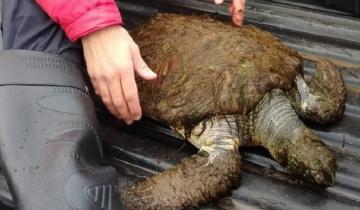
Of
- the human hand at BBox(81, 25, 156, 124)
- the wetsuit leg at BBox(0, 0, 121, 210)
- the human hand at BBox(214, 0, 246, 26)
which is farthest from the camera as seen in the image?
the human hand at BBox(214, 0, 246, 26)

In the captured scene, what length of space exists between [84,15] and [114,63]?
0.18 m

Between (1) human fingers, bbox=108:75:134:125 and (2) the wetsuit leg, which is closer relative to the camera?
(2) the wetsuit leg

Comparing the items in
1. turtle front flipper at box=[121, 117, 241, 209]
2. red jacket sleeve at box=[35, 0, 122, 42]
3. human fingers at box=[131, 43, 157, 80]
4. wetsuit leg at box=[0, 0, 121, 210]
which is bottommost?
turtle front flipper at box=[121, 117, 241, 209]

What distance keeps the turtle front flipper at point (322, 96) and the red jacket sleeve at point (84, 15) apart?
747mm

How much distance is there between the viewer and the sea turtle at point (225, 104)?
187cm

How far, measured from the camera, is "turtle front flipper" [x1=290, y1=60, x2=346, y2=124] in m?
2.14

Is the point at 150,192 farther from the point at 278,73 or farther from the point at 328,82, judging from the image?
the point at 328,82

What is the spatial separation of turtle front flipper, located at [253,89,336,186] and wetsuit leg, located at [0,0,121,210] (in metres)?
0.56

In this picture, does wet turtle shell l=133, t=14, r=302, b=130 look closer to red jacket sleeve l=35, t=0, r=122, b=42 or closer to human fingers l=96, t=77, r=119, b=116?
human fingers l=96, t=77, r=119, b=116

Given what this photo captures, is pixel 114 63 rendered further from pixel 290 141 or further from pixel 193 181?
pixel 290 141

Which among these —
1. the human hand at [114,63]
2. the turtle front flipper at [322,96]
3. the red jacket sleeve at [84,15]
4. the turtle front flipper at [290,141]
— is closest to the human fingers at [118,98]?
the human hand at [114,63]

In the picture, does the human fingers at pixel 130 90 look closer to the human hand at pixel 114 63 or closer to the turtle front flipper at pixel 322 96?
the human hand at pixel 114 63

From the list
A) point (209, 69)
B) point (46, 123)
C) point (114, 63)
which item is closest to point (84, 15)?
point (114, 63)

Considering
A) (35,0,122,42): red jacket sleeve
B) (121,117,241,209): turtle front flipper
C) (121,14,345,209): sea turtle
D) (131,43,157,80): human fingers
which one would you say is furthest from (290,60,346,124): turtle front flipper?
(35,0,122,42): red jacket sleeve
